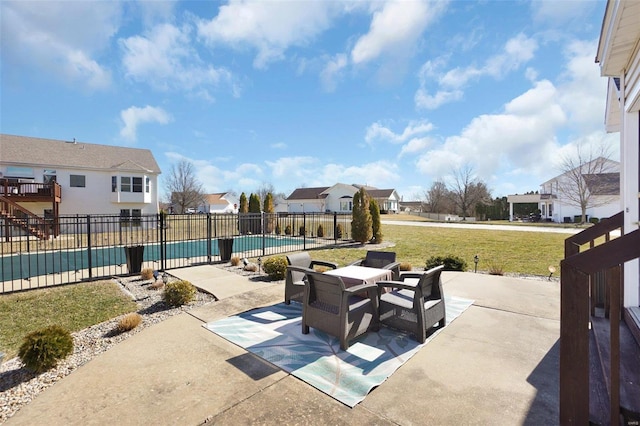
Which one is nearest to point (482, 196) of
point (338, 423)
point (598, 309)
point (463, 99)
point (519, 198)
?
point (519, 198)

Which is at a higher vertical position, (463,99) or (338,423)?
(463,99)

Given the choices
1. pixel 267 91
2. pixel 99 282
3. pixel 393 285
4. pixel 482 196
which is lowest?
pixel 99 282

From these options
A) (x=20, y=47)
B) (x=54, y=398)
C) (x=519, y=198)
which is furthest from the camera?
(x=519, y=198)

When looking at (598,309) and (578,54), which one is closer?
(598,309)

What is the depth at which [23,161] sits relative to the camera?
18.6 metres

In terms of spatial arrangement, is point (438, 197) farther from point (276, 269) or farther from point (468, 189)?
point (276, 269)

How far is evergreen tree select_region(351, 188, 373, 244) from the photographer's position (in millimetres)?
14609

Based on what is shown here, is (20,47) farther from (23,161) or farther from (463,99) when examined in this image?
(463,99)

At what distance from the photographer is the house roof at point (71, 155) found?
18.9m

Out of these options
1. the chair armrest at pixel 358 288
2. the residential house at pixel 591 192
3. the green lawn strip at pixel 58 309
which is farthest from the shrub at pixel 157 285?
the residential house at pixel 591 192

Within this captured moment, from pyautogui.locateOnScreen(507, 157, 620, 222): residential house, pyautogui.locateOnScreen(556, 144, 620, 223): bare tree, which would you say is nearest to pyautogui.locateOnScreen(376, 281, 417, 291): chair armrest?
pyautogui.locateOnScreen(556, 144, 620, 223): bare tree

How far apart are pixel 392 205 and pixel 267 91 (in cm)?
4583

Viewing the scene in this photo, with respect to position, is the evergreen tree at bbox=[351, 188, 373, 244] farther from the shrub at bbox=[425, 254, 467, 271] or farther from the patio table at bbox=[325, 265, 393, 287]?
the patio table at bbox=[325, 265, 393, 287]

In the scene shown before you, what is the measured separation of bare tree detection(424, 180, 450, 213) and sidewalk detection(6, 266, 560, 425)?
2024 inches
